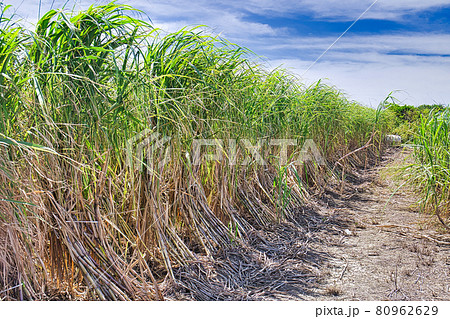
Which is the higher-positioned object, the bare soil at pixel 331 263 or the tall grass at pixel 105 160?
the tall grass at pixel 105 160

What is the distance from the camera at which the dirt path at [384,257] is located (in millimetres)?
1958

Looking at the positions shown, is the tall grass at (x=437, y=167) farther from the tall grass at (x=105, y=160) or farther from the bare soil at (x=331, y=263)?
the tall grass at (x=105, y=160)

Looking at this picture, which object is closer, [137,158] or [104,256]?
[104,256]

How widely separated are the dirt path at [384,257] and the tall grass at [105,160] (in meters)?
0.65

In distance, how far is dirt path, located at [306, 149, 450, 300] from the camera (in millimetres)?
1958

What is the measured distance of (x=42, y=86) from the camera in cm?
150

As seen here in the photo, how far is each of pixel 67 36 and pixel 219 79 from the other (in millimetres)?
950

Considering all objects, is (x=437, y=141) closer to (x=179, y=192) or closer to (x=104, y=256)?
(x=179, y=192)

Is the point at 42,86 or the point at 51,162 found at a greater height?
the point at 42,86

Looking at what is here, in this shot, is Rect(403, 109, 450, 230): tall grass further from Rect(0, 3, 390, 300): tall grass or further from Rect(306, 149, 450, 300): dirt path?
Rect(0, 3, 390, 300): tall grass

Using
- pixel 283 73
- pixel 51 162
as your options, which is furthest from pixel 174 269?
pixel 283 73

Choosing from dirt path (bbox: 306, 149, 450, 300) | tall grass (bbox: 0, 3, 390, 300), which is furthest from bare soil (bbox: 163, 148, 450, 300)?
tall grass (bbox: 0, 3, 390, 300)

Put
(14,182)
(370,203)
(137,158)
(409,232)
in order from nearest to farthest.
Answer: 1. (14,182)
2. (137,158)
3. (409,232)
4. (370,203)

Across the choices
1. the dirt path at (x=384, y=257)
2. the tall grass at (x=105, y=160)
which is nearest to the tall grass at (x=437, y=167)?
the dirt path at (x=384, y=257)
